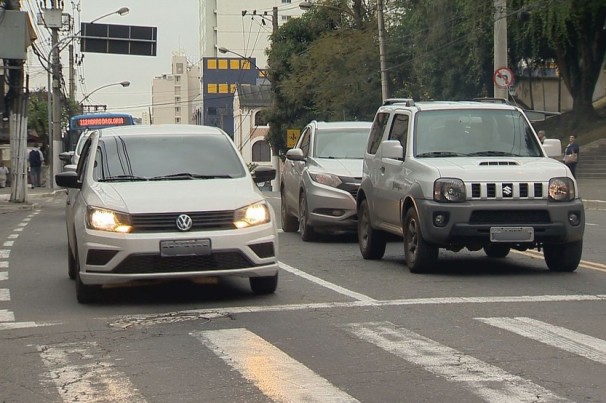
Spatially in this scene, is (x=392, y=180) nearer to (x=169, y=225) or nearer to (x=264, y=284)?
(x=264, y=284)

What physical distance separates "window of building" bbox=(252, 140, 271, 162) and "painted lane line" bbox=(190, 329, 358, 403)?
106384 millimetres

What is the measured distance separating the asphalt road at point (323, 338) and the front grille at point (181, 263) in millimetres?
366

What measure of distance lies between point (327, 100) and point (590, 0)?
16.5 meters

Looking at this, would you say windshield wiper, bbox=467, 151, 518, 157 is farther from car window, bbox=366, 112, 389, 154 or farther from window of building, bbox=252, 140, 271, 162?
window of building, bbox=252, 140, 271, 162

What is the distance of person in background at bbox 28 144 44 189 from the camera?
53562 millimetres

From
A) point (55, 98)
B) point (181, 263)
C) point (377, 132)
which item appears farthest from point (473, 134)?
point (55, 98)

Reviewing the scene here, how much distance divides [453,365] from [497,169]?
15.9 ft

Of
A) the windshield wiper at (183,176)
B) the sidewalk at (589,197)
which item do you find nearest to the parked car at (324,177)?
the windshield wiper at (183,176)

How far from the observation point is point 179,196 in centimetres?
1012

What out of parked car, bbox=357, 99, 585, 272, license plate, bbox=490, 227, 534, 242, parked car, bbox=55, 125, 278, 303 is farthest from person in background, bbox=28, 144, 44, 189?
license plate, bbox=490, 227, 534, 242

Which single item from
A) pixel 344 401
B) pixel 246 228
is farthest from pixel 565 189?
pixel 344 401

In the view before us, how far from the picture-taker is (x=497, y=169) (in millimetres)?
11773

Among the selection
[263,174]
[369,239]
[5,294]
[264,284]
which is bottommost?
[5,294]

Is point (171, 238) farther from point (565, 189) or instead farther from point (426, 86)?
point (426, 86)
